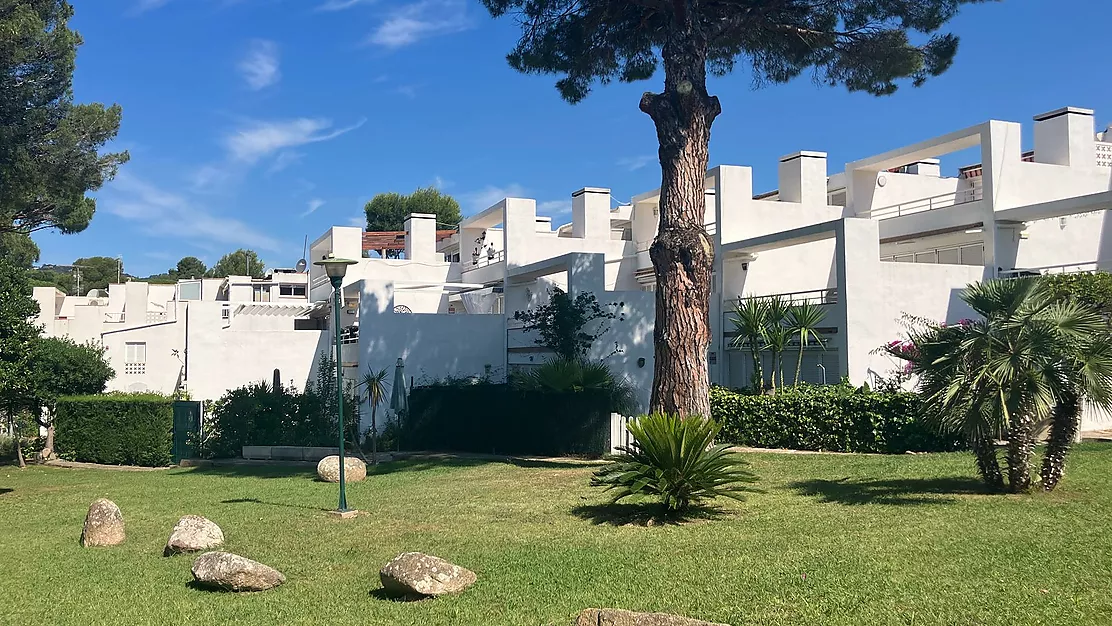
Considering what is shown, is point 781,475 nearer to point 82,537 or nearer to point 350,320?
point 82,537

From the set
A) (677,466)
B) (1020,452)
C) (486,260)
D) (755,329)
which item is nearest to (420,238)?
(486,260)

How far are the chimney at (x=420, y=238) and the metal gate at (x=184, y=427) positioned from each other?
14510 mm

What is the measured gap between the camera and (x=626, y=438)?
1930 cm

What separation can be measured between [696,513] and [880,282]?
13052mm

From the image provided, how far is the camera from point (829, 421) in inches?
719

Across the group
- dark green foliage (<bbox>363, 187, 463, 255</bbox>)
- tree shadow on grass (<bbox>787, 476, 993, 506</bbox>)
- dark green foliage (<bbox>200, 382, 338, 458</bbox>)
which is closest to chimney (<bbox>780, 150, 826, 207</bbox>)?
dark green foliage (<bbox>200, 382, 338, 458</bbox>)

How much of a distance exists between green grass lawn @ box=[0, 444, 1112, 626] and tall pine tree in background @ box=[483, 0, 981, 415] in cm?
293

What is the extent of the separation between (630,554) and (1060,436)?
5.45 metres

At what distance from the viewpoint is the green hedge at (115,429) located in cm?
2272

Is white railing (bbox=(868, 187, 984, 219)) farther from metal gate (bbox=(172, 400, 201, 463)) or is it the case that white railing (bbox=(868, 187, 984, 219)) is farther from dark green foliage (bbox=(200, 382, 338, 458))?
metal gate (bbox=(172, 400, 201, 463))

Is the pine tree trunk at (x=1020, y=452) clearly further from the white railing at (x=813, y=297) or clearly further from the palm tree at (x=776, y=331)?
the white railing at (x=813, y=297)

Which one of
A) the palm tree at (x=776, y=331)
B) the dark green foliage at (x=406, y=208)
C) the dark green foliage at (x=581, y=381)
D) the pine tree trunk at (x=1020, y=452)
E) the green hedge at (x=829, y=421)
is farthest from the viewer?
the dark green foliage at (x=406, y=208)

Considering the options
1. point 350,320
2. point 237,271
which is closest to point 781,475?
point 350,320

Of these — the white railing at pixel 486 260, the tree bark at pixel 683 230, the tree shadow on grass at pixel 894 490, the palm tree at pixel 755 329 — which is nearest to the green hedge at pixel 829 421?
the tree bark at pixel 683 230
